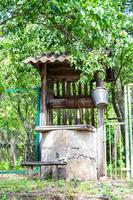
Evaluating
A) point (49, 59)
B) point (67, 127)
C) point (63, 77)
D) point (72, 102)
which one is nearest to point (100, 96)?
point (72, 102)

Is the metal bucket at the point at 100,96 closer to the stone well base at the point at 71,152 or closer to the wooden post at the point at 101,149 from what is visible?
the wooden post at the point at 101,149

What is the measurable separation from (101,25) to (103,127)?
11.5 feet

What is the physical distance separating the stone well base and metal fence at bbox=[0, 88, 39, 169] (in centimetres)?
64

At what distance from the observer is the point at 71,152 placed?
20.6ft

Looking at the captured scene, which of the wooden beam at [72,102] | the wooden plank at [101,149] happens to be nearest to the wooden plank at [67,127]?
the wooden plank at [101,149]

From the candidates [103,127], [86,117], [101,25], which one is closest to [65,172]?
[103,127]

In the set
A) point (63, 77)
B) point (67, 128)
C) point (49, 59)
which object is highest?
point (49, 59)

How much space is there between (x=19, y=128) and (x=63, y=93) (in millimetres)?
1208

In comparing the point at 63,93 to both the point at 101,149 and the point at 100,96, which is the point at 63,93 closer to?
the point at 100,96

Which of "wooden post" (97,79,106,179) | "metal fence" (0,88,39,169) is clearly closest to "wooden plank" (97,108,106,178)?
"wooden post" (97,79,106,179)

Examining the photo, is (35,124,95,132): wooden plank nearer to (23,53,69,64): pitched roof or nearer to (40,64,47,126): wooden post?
(40,64,47,126): wooden post

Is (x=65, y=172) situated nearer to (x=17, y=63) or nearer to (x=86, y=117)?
(x=86, y=117)

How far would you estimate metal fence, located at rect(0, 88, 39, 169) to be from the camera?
7301 mm

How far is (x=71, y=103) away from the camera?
23.6 ft
